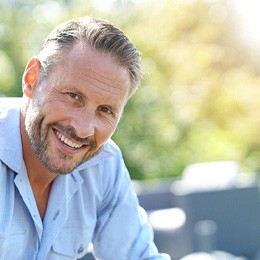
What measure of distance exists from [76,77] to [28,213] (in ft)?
1.47

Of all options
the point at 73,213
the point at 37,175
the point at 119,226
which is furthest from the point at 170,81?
the point at 37,175

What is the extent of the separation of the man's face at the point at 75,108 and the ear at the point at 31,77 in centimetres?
4

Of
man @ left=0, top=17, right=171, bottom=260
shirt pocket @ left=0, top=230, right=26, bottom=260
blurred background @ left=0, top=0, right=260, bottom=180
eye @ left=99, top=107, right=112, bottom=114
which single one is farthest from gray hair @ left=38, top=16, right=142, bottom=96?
blurred background @ left=0, top=0, right=260, bottom=180

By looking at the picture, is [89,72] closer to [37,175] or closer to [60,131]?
[60,131]

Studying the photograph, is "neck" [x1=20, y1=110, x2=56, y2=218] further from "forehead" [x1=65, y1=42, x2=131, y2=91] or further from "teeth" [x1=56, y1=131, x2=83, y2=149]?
"forehead" [x1=65, y1=42, x2=131, y2=91]

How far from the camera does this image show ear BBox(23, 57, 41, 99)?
85.0 inches

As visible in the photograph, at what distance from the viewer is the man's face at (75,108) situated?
2.03 meters

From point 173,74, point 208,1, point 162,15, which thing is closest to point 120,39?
point 173,74

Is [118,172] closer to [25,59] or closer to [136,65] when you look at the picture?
[136,65]

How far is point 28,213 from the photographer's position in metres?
2.17

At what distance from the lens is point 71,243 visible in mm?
2361

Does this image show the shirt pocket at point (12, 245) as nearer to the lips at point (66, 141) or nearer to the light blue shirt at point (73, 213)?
the light blue shirt at point (73, 213)

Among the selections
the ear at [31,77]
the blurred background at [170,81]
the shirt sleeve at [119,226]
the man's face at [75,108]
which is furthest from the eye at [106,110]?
the blurred background at [170,81]

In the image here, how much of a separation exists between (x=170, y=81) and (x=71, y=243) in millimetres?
10030
